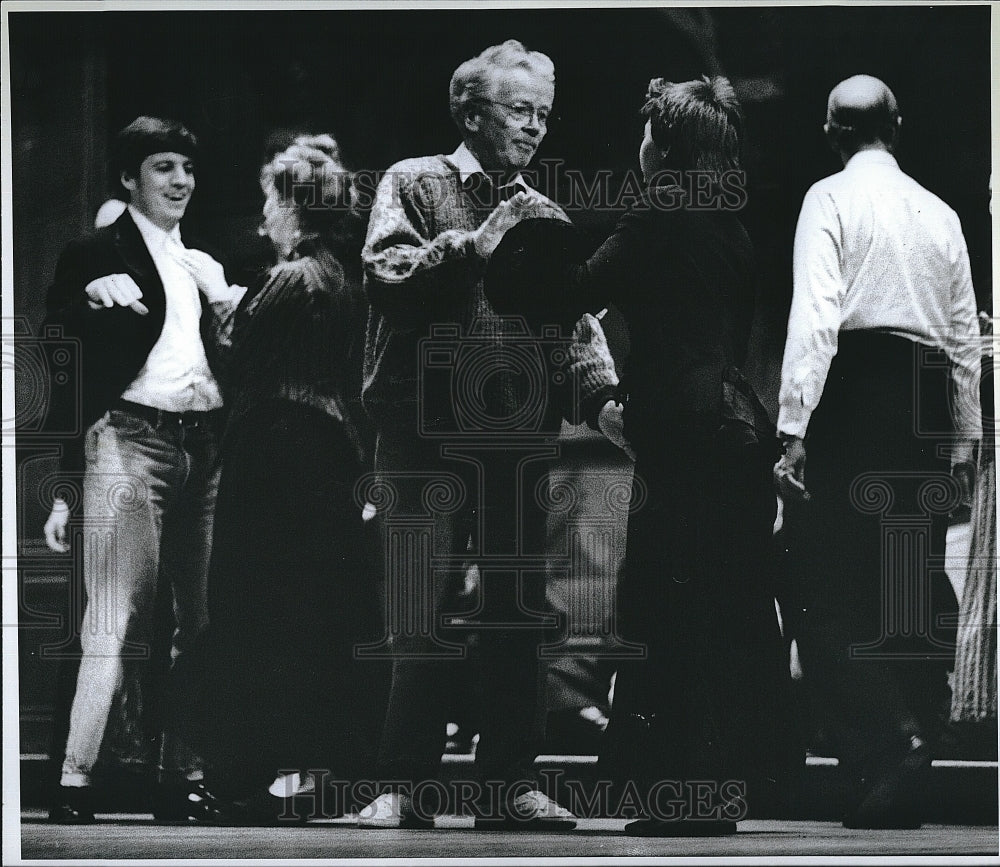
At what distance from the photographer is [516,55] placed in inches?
99.3

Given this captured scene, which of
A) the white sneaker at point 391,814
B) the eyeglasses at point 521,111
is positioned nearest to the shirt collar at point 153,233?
the eyeglasses at point 521,111

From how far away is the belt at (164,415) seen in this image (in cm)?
251

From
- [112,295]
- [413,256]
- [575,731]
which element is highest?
[413,256]

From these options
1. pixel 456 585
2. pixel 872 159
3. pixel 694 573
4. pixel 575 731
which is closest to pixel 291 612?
pixel 456 585

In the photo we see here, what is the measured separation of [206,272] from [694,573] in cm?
156

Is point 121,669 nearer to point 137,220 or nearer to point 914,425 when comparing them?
point 137,220

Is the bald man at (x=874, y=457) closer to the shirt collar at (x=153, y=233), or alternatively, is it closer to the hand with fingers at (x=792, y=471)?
the hand with fingers at (x=792, y=471)

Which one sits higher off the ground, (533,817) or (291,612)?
(291,612)

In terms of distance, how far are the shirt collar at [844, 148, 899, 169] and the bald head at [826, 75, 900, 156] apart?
0.05 feet

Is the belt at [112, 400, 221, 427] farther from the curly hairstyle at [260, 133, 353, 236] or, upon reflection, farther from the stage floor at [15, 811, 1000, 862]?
the stage floor at [15, 811, 1000, 862]

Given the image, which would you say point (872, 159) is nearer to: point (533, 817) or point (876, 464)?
point (876, 464)

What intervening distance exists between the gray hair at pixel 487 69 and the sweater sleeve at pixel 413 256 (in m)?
0.22

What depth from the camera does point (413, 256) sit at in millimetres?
2498

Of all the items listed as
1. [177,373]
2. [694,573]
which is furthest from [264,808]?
[694,573]
